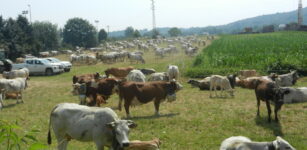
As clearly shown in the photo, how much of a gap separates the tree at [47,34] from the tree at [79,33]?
4.05 meters

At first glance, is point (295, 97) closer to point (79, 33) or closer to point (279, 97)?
point (279, 97)

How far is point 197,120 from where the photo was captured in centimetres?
1178

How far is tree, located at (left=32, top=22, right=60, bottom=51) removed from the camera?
69.6 m

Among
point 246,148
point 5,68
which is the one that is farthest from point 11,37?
point 246,148

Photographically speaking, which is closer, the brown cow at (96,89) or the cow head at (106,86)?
the brown cow at (96,89)

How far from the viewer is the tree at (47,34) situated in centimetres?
6964

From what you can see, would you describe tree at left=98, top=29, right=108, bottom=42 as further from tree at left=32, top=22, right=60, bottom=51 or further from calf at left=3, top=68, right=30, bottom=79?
calf at left=3, top=68, right=30, bottom=79

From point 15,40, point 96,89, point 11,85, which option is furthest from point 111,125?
point 15,40

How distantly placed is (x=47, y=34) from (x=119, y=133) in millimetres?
73058

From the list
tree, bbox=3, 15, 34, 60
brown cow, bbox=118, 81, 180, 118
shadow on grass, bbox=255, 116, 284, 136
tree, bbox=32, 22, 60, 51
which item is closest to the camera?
shadow on grass, bbox=255, 116, 284, 136

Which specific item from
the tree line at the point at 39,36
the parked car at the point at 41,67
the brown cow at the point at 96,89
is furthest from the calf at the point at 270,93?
the tree line at the point at 39,36

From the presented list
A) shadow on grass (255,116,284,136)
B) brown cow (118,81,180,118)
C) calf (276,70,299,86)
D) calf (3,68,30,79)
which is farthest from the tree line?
shadow on grass (255,116,284,136)

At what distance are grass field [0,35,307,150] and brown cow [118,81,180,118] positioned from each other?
62cm

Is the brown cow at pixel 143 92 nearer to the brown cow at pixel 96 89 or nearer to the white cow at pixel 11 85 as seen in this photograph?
the brown cow at pixel 96 89
